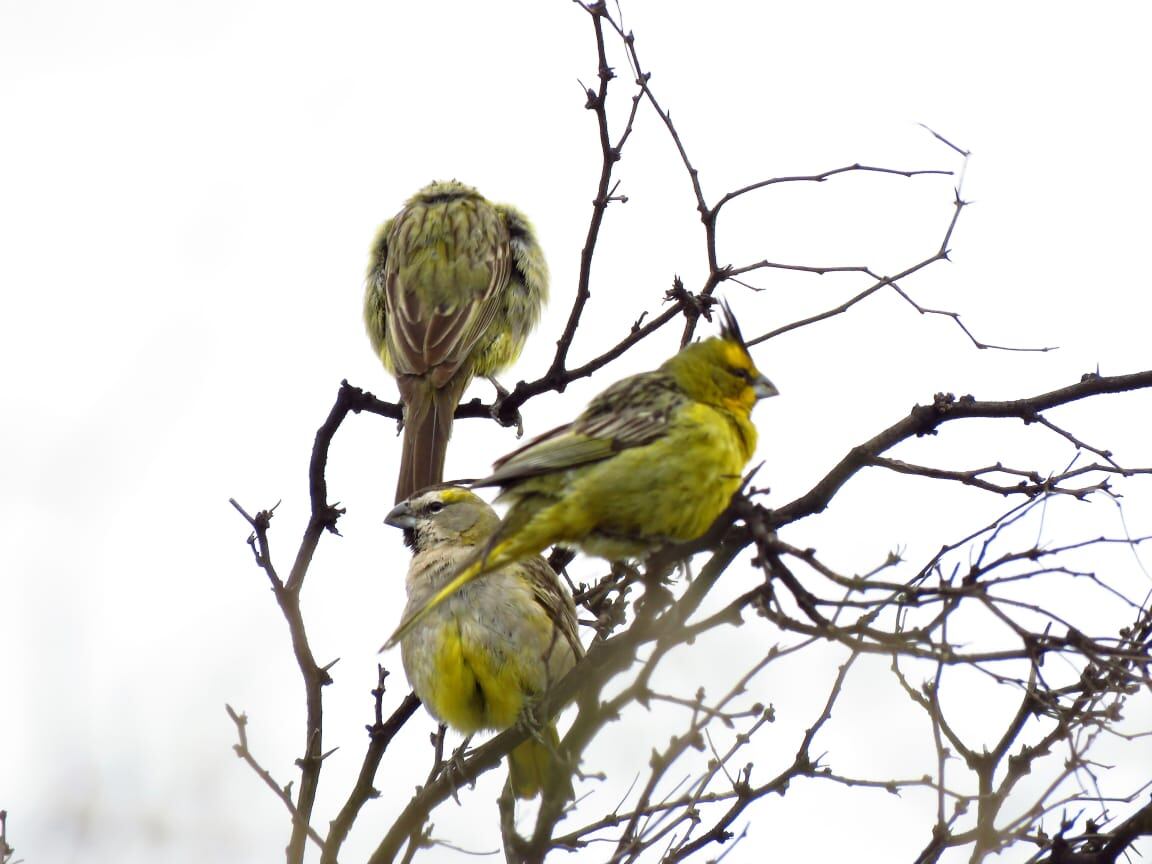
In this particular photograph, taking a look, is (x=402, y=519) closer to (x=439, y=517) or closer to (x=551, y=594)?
(x=439, y=517)

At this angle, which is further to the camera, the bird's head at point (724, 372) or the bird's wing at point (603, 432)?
the bird's head at point (724, 372)

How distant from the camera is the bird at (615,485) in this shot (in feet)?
17.4

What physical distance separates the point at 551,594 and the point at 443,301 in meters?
3.16

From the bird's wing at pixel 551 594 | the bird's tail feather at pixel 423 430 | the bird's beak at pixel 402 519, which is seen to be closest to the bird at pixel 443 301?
the bird's tail feather at pixel 423 430

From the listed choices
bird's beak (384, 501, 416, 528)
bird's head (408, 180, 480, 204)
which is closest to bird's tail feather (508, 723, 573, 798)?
bird's beak (384, 501, 416, 528)

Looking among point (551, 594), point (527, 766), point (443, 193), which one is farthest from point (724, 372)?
point (443, 193)

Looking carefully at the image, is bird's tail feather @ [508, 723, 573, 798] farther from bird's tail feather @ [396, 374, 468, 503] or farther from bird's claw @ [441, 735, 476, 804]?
bird's tail feather @ [396, 374, 468, 503]

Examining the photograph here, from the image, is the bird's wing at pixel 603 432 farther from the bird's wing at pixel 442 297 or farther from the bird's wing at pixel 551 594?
the bird's wing at pixel 442 297

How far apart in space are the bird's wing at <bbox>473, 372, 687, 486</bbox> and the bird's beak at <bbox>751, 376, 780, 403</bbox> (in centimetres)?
38

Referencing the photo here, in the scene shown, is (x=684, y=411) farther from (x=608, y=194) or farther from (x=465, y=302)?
(x=465, y=302)

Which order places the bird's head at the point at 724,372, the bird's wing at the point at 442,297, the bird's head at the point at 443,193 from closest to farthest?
1. the bird's head at the point at 724,372
2. the bird's wing at the point at 442,297
3. the bird's head at the point at 443,193

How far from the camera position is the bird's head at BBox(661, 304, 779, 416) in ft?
19.6

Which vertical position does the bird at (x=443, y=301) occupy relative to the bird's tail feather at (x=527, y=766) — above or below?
above

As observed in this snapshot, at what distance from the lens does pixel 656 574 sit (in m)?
4.71
